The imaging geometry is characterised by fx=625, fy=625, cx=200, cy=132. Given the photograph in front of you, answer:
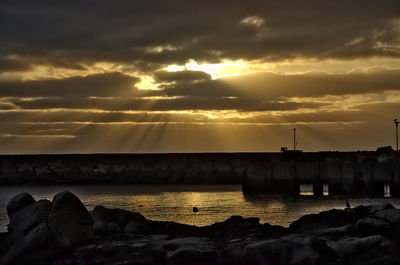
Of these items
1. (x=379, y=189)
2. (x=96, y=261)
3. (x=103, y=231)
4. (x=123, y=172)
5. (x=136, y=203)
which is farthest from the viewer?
(x=123, y=172)

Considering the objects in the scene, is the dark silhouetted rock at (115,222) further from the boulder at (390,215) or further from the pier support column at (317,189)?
the pier support column at (317,189)

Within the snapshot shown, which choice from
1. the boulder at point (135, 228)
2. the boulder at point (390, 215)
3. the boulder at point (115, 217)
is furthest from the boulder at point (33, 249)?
the boulder at point (390, 215)

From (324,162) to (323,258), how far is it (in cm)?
5620

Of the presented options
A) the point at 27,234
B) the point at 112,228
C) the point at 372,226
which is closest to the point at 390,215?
the point at 372,226

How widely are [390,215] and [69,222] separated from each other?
1380 centimetres

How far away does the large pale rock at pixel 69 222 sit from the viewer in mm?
26562

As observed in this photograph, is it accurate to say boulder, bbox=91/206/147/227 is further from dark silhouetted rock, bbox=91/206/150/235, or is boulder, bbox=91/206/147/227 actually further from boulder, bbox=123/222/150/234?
boulder, bbox=123/222/150/234

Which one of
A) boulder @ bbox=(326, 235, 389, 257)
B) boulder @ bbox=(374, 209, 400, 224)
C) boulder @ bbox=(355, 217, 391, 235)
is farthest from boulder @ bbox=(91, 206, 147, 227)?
boulder @ bbox=(374, 209, 400, 224)

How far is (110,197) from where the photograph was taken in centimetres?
7994

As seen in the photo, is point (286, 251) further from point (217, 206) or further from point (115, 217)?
point (217, 206)

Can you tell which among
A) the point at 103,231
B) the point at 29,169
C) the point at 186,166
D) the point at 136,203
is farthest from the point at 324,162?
the point at 29,169

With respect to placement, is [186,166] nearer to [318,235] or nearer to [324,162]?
[324,162]

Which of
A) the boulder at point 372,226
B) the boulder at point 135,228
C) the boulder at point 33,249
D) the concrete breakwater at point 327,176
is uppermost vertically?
the concrete breakwater at point 327,176

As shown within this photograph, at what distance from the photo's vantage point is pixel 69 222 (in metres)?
27.2
